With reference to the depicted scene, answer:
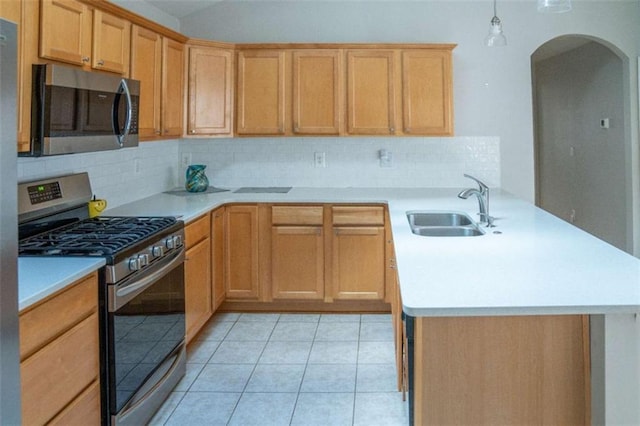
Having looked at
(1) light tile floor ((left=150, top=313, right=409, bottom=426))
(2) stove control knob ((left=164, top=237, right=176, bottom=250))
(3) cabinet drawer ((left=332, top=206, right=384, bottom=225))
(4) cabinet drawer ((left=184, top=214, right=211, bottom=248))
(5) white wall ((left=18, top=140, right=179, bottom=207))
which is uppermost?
(5) white wall ((left=18, top=140, right=179, bottom=207))

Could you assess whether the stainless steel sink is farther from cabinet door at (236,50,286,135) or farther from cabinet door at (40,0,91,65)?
cabinet door at (40,0,91,65)

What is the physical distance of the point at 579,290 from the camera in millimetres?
1665

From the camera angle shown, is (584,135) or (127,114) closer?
(127,114)

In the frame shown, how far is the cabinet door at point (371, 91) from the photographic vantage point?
14.1 ft

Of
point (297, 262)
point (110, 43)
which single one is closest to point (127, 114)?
point (110, 43)

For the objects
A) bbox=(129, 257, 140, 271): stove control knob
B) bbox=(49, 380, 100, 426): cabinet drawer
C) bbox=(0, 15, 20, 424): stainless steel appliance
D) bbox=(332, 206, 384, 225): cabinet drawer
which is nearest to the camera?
bbox=(0, 15, 20, 424): stainless steel appliance

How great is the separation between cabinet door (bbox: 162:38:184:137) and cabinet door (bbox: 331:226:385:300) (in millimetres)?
1416

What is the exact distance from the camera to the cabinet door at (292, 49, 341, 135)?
432cm

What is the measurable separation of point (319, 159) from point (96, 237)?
2.55 m

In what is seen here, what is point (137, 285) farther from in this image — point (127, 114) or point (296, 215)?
point (296, 215)

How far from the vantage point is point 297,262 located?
13.6 ft

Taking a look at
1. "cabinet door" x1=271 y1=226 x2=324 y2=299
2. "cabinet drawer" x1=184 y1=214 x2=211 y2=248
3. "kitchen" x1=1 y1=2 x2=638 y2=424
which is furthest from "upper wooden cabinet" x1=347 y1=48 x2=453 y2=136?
"cabinet drawer" x1=184 y1=214 x2=211 y2=248

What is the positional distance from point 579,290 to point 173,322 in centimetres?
197

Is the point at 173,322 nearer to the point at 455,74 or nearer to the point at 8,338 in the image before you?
the point at 8,338
